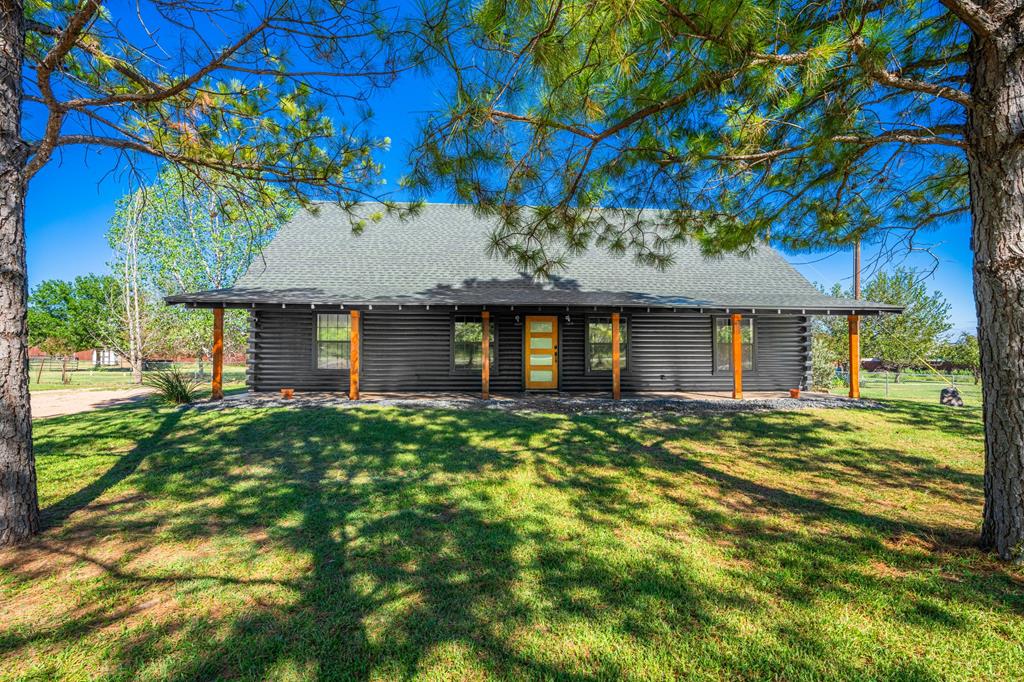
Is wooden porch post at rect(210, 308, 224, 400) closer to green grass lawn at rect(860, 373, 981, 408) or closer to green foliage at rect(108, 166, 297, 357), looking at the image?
green foliage at rect(108, 166, 297, 357)

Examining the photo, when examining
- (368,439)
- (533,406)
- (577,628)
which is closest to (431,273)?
(533,406)

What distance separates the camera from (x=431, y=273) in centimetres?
1173

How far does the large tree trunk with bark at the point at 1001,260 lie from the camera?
9.00ft

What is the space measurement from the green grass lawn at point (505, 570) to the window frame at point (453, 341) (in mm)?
5706

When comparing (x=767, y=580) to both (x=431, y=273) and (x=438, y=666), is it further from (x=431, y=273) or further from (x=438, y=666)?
(x=431, y=273)

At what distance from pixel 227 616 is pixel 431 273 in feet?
32.9

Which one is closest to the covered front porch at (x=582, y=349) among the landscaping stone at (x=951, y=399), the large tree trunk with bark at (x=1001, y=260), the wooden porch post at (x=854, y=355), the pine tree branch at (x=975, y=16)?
the wooden porch post at (x=854, y=355)

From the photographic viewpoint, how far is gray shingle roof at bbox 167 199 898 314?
397 inches

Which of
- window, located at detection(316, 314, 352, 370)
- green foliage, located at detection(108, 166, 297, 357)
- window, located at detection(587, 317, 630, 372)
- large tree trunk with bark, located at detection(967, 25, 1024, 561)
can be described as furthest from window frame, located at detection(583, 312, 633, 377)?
green foliage, located at detection(108, 166, 297, 357)

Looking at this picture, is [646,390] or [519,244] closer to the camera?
[519,244]

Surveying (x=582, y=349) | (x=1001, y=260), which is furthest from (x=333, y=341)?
(x=1001, y=260)

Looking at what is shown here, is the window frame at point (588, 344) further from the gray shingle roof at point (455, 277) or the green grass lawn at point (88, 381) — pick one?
the green grass lawn at point (88, 381)

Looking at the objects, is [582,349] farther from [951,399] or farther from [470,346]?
[951,399]

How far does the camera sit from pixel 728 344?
39.7 ft
